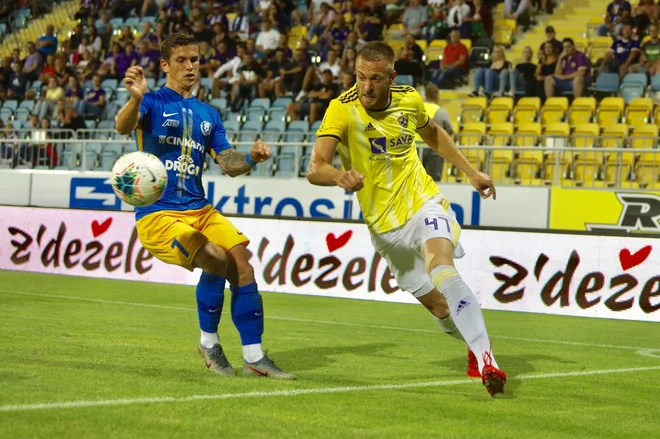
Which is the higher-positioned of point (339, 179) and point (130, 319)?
point (339, 179)

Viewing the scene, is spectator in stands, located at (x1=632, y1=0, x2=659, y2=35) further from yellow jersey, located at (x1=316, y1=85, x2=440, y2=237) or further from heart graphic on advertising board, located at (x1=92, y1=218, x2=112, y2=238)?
yellow jersey, located at (x1=316, y1=85, x2=440, y2=237)

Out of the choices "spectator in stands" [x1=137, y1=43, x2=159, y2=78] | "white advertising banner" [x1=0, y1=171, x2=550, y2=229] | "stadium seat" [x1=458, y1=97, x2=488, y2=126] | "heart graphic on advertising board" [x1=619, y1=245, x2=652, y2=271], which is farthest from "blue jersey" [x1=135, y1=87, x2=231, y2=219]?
"spectator in stands" [x1=137, y1=43, x2=159, y2=78]

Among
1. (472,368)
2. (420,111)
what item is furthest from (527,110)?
(472,368)

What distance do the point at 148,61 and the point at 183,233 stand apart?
19747mm

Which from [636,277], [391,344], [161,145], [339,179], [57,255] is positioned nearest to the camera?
[339,179]

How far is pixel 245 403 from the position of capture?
5910 mm

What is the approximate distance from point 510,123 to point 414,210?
1196 centimetres

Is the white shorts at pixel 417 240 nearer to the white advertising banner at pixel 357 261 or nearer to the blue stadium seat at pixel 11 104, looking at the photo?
the white advertising banner at pixel 357 261

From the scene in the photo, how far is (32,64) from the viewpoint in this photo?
95.1ft

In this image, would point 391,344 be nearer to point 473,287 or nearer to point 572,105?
point 473,287

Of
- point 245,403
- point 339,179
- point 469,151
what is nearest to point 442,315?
point 339,179

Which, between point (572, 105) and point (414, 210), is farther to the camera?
point (572, 105)

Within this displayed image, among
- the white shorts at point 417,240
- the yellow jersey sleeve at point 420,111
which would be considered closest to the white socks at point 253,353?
the white shorts at point 417,240

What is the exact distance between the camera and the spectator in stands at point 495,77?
20.5 meters
